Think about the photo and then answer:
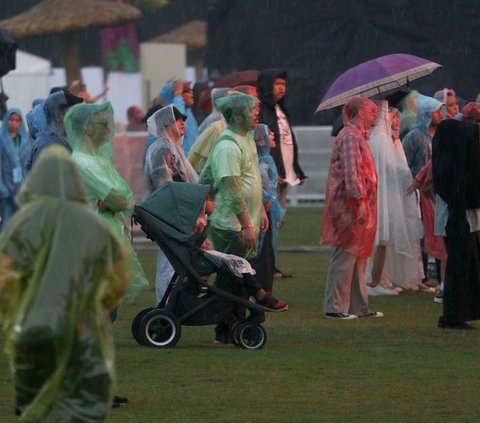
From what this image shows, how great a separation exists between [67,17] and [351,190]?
24.6 meters

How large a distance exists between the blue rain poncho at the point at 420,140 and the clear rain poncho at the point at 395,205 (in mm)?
399

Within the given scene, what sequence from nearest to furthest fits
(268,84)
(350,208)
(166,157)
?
(166,157), (350,208), (268,84)

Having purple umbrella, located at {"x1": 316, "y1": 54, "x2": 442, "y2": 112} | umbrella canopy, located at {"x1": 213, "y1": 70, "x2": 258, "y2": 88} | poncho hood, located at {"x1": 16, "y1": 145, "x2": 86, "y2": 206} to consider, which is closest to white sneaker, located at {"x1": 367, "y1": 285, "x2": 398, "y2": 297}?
purple umbrella, located at {"x1": 316, "y1": 54, "x2": 442, "y2": 112}

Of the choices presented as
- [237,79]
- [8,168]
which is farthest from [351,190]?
[8,168]

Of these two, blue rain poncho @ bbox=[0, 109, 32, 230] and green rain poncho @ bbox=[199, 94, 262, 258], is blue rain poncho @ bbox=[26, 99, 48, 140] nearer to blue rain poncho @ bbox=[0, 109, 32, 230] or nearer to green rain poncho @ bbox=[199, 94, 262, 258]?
green rain poncho @ bbox=[199, 94, 262, 258]

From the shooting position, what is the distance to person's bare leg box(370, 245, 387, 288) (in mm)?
15211

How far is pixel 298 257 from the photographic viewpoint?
65.7 ft

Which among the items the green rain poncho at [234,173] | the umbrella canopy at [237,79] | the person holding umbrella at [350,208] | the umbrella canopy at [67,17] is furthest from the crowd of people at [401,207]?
the umbrella canopy at [67,17]

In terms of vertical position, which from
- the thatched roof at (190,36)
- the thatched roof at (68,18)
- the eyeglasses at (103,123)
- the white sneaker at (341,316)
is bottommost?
the thatched roof at (190,36)

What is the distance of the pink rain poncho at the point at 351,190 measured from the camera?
1279 centimetres

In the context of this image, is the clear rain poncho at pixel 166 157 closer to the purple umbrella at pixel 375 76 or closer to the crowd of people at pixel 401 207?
the crowd of people at pixel 401 207

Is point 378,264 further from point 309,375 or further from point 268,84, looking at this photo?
point 309,375

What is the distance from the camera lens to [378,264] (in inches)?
604

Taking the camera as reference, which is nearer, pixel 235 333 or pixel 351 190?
pixel 235 333
